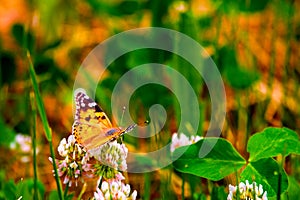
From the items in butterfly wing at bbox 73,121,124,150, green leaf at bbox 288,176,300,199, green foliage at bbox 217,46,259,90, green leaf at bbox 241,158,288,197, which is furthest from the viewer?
green foliage at bbox 217,46,259,90

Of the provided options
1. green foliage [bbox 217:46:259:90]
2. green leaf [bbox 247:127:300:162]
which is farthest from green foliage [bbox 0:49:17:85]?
green leaf [bbox 247:127:300:162]

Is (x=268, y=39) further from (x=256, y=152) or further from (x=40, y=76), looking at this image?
(x=256, y=152)

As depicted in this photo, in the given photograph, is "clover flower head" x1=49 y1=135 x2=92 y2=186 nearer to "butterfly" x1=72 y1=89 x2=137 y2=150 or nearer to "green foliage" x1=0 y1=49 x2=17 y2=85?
"butterfly" x1=72 y1=89 x2=137 y2=150

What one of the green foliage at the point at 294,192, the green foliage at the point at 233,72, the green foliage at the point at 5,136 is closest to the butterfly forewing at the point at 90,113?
the green foliage at the point at 294,192

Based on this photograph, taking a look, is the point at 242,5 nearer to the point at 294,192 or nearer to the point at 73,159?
the point at 294,192

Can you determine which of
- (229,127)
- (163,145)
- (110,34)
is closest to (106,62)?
(110,34)

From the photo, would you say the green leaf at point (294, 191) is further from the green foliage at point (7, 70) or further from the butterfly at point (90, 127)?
the green foliage at point (7, 70)
